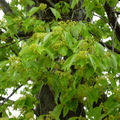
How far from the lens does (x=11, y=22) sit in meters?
2.22

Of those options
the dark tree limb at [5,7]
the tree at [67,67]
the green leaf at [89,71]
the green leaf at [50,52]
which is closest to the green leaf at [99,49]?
the tree at [67,67]

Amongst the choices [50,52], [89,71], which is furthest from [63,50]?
[89,71]

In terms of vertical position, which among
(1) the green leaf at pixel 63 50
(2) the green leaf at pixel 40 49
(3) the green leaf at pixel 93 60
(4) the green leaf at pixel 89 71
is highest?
(2) the green leaf at pixel 40 49

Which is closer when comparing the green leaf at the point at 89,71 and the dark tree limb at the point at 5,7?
the green leaf at the point at 89,71

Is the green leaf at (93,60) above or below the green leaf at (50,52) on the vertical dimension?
below

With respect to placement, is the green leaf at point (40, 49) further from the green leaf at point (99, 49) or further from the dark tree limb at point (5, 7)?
the dark tree limb at point (5, 7)

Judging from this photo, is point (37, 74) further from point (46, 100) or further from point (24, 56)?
point (46, 100)

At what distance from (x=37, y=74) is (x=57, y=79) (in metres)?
0.16

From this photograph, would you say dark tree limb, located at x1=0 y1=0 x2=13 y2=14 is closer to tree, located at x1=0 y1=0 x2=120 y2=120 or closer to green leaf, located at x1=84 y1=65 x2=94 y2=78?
tree, located at x1=0 y1=0 x2=120 y2=120

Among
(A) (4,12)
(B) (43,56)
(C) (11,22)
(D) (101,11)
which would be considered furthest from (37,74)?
(A) (4,12)

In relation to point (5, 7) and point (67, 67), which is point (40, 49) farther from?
point (5, 7)

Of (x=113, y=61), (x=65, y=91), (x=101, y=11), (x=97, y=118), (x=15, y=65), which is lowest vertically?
(x=97, y=118)

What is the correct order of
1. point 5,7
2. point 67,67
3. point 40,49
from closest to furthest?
point 67,67
point 40,49
point 5,7

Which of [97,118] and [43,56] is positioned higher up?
[43,56]
